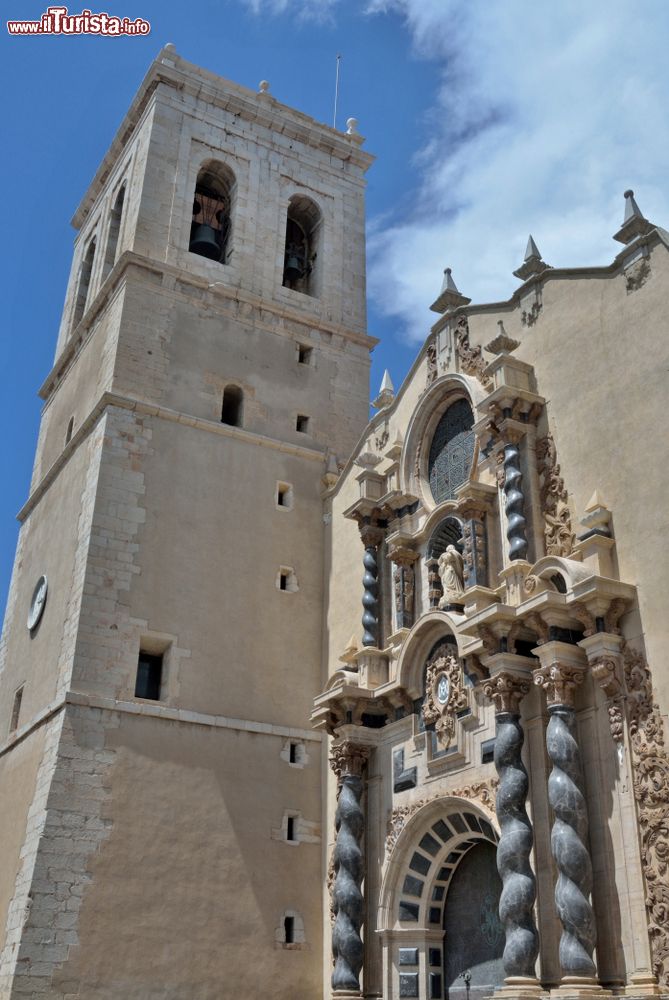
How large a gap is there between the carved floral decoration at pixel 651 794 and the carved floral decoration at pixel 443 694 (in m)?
2.88

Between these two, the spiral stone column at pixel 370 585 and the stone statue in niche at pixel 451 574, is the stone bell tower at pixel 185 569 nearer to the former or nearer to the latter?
the spiral stone column at pixel 370 585

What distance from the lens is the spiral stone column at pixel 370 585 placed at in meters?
16.2

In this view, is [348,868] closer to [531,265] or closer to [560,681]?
[560,681]

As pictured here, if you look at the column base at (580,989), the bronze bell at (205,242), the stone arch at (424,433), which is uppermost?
the bronze bell at (205,242)

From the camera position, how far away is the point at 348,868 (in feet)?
48.4

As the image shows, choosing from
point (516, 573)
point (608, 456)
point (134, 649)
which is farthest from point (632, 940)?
point (134, 649)

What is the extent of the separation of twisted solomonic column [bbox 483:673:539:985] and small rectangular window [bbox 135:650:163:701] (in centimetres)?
593

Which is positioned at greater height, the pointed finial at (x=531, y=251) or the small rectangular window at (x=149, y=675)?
the pointed finial at (x=531, y=251)

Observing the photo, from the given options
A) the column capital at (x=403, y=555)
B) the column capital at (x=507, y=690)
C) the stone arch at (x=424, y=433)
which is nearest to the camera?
the column capital at (x=507, y=690)

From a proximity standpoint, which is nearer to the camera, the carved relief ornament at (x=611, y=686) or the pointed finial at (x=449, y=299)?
the carved relief ornament at (x=611, y=686)

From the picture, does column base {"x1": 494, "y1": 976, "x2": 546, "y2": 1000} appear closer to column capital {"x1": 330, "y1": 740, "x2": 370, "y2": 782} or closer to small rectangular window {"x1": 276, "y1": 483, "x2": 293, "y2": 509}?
column capital {"x1": 330, "y1": 740, "x2": 370, "y2": 782}

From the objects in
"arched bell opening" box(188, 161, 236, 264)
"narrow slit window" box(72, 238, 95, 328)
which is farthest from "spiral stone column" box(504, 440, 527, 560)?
"narrow slit window" box(72, 238, 95, 328)

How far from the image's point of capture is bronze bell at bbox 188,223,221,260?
21.3 m

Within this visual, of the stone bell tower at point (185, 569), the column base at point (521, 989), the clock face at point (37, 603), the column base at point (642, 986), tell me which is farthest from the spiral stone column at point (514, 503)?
the clock face at point (37, 603)
